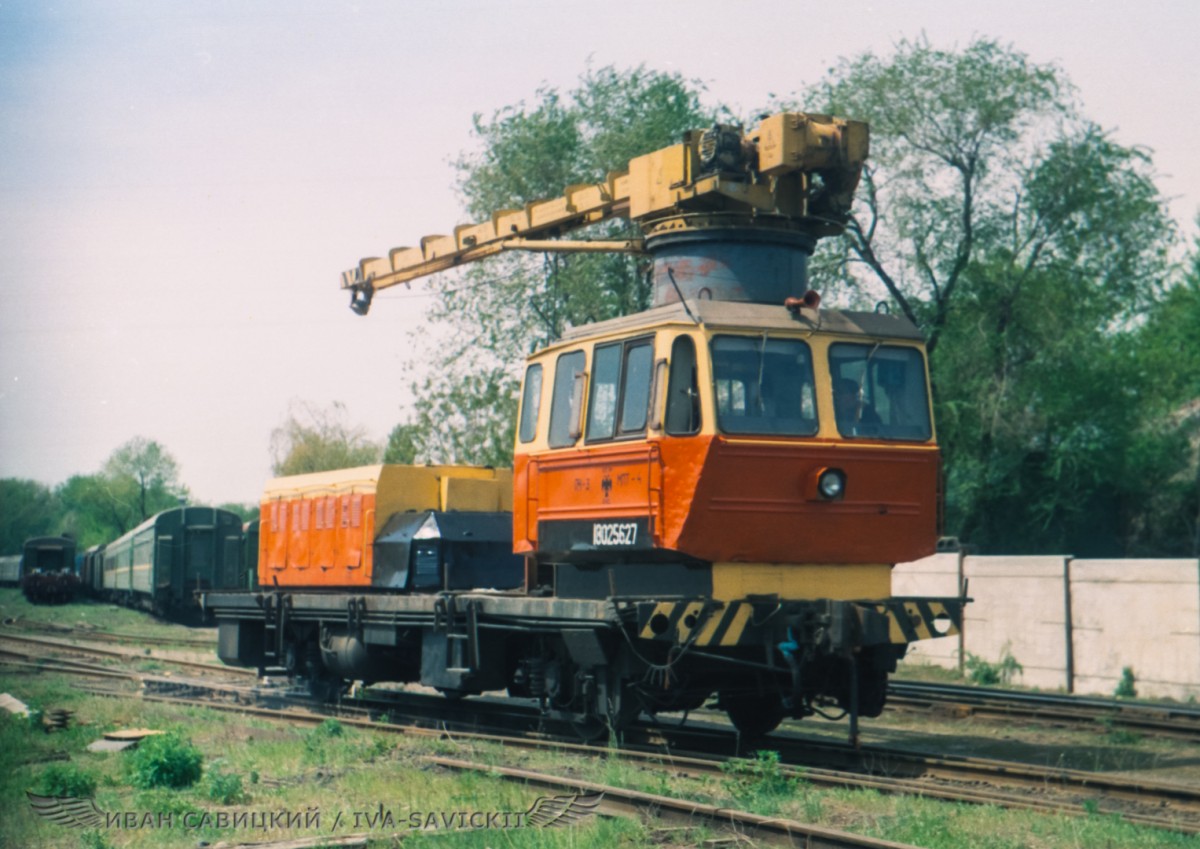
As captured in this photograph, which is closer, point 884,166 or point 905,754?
point 905,754

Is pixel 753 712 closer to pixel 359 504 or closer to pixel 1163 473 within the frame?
pixel 359 504

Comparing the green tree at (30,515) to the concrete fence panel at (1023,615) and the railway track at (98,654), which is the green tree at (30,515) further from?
the concrete fence panel at (1023,615)

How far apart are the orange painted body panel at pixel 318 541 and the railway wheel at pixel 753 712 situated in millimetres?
5061

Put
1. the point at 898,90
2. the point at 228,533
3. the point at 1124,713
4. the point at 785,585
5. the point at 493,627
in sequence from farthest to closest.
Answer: the point at 228,533, the point at 898,90, the point at 1124,713, the point at 493,627, the point at 785,585

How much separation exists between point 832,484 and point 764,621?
125 centimetres

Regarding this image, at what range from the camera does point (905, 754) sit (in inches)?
450

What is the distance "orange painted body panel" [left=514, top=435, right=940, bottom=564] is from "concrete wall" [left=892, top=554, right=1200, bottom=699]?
8276 mm

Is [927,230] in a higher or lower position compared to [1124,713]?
higher

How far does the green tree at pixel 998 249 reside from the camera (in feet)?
110

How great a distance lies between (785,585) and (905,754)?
1.86 meters

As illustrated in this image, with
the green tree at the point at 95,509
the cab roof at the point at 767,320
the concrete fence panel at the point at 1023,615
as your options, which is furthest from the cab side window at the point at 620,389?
the green tree at the point at 95,509

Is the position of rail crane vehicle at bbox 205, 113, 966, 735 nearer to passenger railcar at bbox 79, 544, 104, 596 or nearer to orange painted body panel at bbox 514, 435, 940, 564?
orange painted body panel at bbox 514, 435, 940, 564

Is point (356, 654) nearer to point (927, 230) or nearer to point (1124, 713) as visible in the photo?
point (1124, 713)

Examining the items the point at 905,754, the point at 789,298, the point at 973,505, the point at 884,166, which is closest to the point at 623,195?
the point at 789,298
